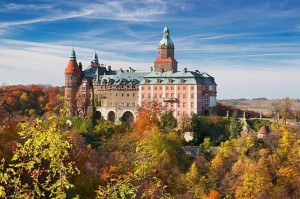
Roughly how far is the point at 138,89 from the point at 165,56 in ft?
21.1

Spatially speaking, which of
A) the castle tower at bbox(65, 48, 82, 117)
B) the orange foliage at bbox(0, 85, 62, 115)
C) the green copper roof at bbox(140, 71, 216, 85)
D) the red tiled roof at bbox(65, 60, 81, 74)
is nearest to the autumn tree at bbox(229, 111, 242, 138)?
the green copper roof at bbox(140, 71, 216, 85)

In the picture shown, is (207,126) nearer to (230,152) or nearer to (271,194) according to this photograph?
(230,152)

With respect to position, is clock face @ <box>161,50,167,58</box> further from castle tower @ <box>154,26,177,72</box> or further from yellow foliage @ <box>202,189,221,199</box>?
yellow foliage @ <box>202,189,221,199</box>

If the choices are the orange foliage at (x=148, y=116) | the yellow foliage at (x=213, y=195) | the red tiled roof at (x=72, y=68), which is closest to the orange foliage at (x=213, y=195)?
→ the yellow foliage at (x=213, y=195)

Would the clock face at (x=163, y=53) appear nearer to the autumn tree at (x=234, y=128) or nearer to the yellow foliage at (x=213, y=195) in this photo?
the autumn tree at (x=234, y=128)

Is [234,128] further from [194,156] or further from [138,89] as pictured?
[138,89]

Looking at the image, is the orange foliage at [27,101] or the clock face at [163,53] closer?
the clock face at [163,53]

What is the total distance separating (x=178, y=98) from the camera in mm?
62344

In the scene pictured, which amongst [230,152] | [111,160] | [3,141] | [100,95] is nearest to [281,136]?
[230,152]

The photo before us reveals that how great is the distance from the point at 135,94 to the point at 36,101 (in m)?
21.1

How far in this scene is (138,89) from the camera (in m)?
65.2

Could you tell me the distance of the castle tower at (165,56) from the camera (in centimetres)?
6625

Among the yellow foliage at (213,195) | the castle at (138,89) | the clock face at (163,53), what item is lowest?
the yellow foliage at (213,195)

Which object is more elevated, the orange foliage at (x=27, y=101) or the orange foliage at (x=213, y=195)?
the orange foliage at (x=27, y=101)
